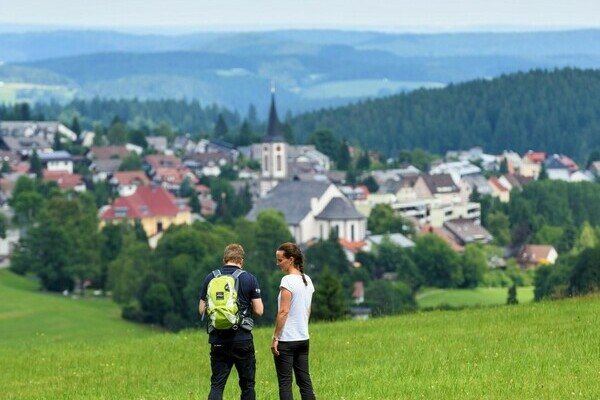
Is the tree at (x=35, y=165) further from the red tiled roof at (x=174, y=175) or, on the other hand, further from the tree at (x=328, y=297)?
the tree at (x=328, y=297)

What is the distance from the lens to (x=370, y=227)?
13550 cm

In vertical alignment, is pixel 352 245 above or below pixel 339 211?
below

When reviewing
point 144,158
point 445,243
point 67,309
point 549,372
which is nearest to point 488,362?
point 549,372

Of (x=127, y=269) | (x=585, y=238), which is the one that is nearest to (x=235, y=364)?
(x=127, y=269)

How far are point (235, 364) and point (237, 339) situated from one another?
0.23 meters

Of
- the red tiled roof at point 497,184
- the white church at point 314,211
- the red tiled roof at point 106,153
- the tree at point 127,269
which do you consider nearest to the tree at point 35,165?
the red tiled roof at point 106,153

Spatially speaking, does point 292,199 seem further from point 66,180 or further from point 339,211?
point 66,180

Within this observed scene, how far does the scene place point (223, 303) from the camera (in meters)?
15.1

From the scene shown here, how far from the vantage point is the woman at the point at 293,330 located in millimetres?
15297

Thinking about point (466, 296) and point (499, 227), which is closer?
point (466, 296)

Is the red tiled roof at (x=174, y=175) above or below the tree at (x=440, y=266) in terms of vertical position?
below

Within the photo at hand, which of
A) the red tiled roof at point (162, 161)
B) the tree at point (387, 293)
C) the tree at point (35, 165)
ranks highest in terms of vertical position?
the tree at point (387, 293)

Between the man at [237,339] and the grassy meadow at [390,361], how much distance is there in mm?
1470

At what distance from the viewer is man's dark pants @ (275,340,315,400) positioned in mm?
15422
